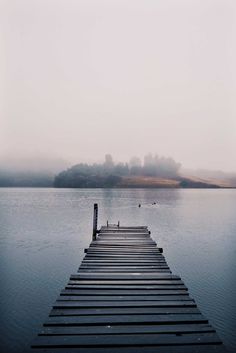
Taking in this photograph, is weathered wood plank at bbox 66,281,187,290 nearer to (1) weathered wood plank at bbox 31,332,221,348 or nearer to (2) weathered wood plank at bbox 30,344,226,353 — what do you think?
(1) weathered wood plank at bbox 31,332,221,348

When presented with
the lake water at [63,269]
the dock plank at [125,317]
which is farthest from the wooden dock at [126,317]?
the lake water at [63,269]

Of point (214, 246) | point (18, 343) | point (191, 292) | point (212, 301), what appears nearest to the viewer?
point (18, 343)

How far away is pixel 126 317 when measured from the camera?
25.6 feet

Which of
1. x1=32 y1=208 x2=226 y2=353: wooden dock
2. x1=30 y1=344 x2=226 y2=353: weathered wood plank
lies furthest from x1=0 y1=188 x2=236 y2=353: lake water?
x1=30 y1=344 x2=226 y2=353: weathered wood plank

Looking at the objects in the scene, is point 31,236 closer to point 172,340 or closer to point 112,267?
point 112,267

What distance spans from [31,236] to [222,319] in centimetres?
2732

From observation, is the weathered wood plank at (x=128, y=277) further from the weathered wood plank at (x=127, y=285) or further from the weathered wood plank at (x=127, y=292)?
the weathered wood plank at (x=127, y=292)

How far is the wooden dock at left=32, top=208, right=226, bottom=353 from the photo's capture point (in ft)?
21.7

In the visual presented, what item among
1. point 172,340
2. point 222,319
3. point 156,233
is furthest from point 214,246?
point 172,340

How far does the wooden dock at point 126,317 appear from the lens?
6.63 meters

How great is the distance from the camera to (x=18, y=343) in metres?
12.1

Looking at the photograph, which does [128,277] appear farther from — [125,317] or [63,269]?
[63,269]

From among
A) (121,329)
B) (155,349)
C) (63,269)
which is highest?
→ (121,329)

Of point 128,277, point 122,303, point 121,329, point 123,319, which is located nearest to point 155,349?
point 121,329
